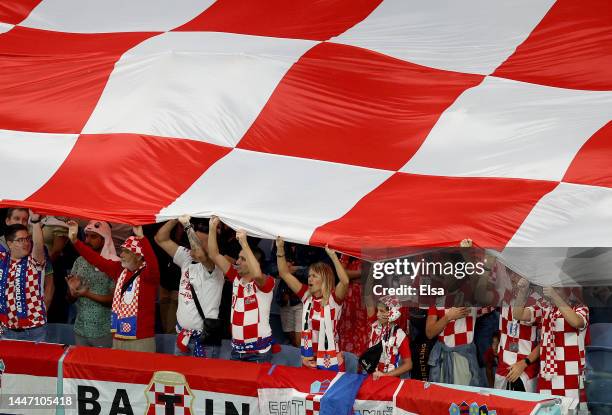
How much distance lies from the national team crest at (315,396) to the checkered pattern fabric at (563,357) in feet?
5.00

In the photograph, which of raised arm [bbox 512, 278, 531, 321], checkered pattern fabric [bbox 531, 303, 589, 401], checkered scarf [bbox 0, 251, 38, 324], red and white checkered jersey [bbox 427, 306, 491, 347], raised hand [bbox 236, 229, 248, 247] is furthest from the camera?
checkered scarf [bbox 0, 251, 38, 324]

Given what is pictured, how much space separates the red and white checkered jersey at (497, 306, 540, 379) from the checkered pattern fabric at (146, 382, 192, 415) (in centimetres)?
227

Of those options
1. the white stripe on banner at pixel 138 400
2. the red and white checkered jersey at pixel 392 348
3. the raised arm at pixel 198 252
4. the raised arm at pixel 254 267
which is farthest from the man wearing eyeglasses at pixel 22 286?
the red and white checkered jersey at pixel 392 348

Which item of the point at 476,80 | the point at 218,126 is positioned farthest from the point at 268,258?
the point at 476,80

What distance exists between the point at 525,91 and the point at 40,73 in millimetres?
3820

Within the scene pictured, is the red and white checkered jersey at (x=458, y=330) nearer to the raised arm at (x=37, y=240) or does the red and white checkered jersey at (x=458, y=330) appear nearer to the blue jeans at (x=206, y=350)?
the blue jeans at (x=206, y=350)

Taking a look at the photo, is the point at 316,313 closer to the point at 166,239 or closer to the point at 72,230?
the point at 166,239

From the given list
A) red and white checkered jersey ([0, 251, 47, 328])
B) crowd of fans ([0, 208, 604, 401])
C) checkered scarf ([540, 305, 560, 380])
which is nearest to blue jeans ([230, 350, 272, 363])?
crowd of fans ([0, 208, 604, 401])

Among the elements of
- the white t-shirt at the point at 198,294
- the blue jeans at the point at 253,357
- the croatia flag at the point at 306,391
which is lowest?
the croatia flag at the point at 306,391

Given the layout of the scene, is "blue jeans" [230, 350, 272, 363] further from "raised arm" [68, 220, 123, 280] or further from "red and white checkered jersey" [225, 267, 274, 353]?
"raised arm" [68, 220, 123, 280]

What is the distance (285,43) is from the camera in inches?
396

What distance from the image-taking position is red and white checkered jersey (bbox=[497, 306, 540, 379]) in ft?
30.0

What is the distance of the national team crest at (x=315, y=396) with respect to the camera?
8.76 metres

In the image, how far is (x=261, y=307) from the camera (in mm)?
9695
